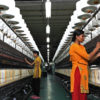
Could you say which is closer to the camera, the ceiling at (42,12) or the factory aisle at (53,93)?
the factory aisle at (53,93)

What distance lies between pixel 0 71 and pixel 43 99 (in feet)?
12.7

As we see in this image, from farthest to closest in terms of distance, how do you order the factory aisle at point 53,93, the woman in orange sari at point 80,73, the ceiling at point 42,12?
the ceiling at point 42,12
the factory aisle at point 53,93
the woman in orange sari at point 80,73

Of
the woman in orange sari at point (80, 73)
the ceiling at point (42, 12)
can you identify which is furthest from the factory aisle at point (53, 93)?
the woman in orange sari at point (80, 73)

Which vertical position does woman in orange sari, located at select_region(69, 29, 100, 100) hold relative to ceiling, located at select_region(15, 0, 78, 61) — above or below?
below

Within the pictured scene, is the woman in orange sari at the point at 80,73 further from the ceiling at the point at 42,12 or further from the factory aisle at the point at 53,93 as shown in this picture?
the ceiling at the point at 42,12

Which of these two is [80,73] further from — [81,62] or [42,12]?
[42,12]

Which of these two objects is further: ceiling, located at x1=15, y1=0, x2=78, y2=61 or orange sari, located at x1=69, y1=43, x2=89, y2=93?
ceiling, located at x1=15, y1=0, x2=78, y2=61

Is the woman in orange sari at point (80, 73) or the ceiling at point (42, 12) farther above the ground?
the ceiling at point (42, 12)

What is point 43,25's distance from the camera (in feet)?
45.2

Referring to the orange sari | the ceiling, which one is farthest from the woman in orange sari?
the ceiling

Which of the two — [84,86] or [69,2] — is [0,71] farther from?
[69,2]

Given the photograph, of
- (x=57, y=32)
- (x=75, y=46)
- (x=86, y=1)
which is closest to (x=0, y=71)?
(x=75, y=46)

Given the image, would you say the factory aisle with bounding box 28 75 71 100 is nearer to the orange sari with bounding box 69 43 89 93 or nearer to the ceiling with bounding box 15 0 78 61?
the ceiling with bounding box 15 0 78 61

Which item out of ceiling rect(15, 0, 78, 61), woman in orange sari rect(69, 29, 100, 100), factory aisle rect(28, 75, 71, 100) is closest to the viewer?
woman in orange sari rect(69, 29, 100, 100)
